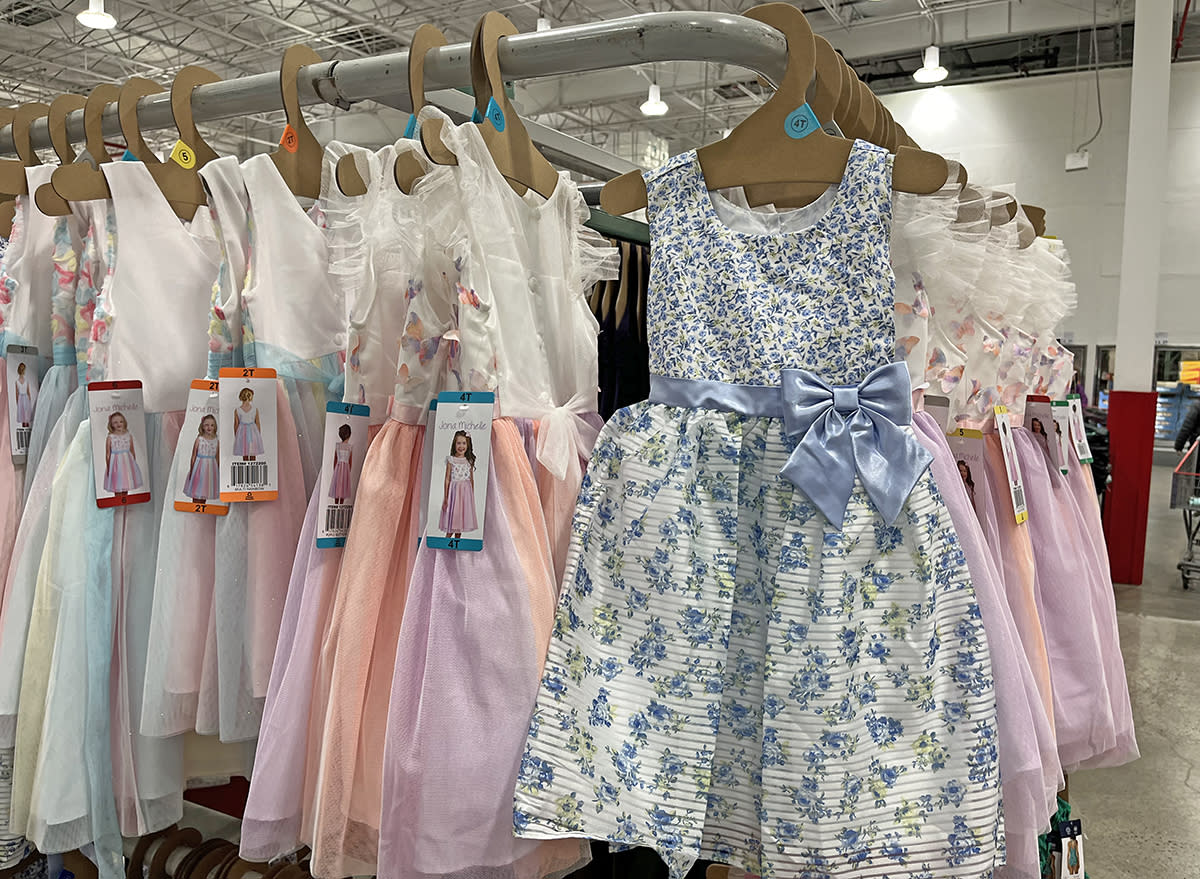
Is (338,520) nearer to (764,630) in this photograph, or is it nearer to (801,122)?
(764,630)

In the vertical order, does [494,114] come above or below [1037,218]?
below

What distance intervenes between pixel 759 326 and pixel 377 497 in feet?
1.91

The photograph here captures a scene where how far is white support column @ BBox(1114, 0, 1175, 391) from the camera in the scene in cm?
635

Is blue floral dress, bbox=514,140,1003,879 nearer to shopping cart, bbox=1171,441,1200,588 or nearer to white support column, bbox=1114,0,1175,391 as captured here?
shopping cart, bbox=1171,441,1200,588

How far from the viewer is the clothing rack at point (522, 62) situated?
1.16 m

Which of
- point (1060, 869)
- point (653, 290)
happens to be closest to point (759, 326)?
point (653, 290)

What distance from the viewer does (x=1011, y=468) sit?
67.4 inches

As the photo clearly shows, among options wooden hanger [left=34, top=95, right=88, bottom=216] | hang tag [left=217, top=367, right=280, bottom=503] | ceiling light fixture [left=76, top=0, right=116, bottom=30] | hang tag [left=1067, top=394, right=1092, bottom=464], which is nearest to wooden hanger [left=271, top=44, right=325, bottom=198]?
hang tag [left=217, top=367, right=280, bottom=503]

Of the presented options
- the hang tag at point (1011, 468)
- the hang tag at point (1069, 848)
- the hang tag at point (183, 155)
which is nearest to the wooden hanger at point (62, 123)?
the hang tag at point (183, 155)

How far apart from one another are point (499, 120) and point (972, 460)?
1046 millimetres

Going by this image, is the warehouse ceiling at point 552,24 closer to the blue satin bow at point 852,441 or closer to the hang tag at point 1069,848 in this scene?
the hang tag at point 1069,848

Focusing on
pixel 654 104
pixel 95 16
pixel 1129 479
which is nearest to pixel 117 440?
pixel 1129 479

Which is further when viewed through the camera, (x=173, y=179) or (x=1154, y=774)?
(x=1154, y=774)

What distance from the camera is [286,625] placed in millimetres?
1288
